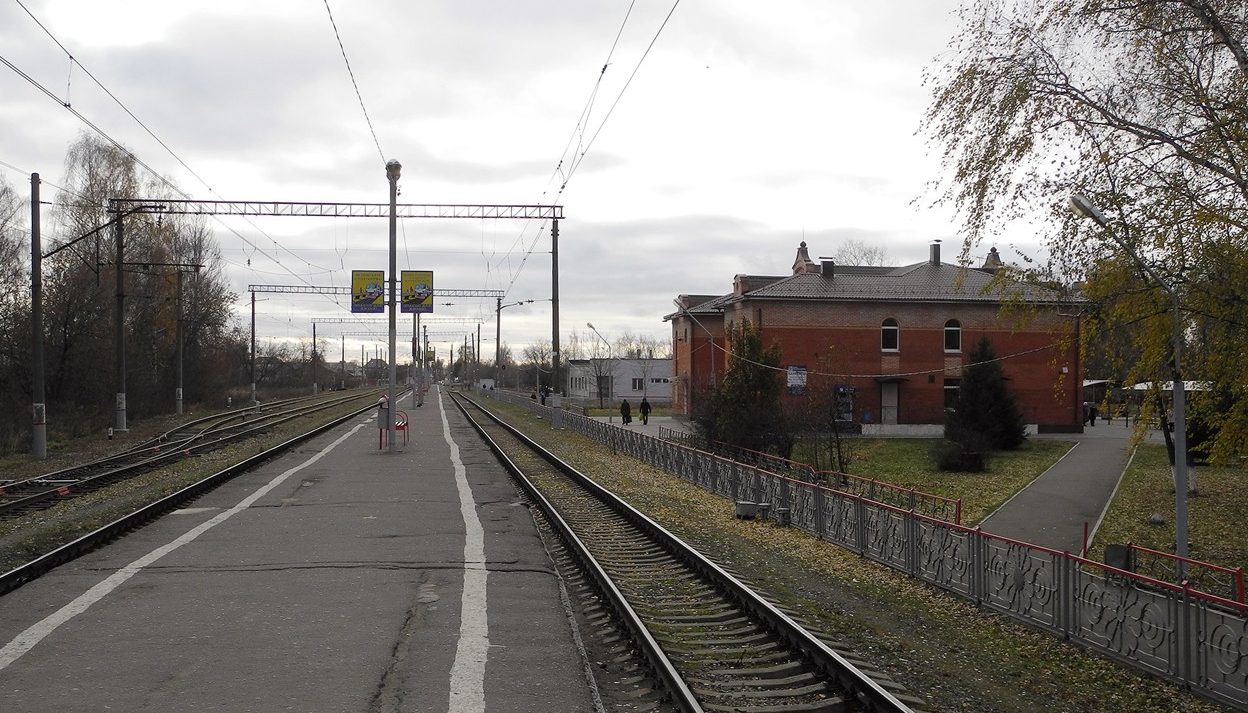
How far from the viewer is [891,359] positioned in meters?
52.3

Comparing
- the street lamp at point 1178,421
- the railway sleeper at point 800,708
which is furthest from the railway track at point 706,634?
the street lamp at point 1178,421

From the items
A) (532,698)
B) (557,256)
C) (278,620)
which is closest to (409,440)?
(557,256)

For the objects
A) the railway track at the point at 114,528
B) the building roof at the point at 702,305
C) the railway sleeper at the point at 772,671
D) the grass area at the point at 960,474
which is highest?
the building roof at the point at 702,305

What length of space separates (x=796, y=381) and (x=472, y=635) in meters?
31.6

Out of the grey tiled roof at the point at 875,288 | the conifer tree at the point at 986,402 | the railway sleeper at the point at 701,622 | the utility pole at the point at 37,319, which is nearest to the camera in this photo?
the railway sleeper at the point at 701,622

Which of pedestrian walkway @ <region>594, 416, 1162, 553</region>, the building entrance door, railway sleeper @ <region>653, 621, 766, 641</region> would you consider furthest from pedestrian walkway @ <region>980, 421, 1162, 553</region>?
railway sleeper @ <region>653, 621, 766, 641</region>

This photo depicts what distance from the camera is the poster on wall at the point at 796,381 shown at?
117 ft

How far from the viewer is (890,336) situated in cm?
5247

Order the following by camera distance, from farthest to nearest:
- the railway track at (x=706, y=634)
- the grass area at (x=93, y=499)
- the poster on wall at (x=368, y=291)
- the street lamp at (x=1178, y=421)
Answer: the poster on wall at (x=368, y=291), the street lamp at (x=1178, y=421), the grass area at (x=93, y=499), the railway track at (x=706, y=634)

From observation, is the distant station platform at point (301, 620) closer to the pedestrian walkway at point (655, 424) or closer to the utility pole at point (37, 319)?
the utility pole at point (37, 319)

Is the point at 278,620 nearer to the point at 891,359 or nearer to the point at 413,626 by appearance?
the point at 413,626

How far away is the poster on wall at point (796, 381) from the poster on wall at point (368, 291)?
14526 mm

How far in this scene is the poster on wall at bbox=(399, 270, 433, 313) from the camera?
35.4 metres

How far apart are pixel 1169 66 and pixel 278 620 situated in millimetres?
14240
